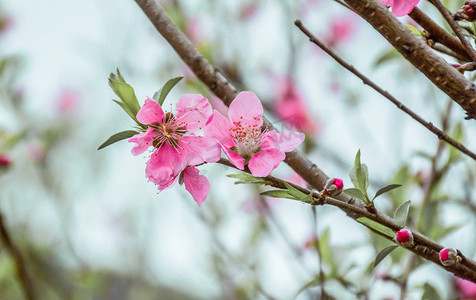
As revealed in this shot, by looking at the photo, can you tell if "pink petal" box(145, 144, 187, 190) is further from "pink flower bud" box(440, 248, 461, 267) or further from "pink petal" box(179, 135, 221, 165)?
"pink flower bud" box(440, 248, 461, 267)

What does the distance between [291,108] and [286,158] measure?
4.53 feet

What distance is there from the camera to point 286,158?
659 mm

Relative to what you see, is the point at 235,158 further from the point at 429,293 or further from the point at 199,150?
the point at 429,293

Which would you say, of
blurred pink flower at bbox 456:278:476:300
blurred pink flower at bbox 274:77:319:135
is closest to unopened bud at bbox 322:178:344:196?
blurred pink flower at bbox 456:278:476:300

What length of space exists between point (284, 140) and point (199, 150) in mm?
117

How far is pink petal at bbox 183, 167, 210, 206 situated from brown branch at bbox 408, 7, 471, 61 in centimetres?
34

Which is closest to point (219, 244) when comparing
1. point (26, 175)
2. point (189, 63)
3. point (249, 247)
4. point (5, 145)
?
point (249, 247)

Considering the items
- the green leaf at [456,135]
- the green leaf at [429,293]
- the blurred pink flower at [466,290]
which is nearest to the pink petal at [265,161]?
the green leaf at [429,293]

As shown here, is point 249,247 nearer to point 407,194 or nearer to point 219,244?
point 219,244

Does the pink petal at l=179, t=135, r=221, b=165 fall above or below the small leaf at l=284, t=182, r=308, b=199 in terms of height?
above

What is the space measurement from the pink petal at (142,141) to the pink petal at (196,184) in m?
0.06

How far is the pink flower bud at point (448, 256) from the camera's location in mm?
529

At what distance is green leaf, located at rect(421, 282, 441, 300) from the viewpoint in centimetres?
75

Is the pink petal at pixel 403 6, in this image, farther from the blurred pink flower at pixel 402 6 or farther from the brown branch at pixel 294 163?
the brown branch at pixel 294 163
